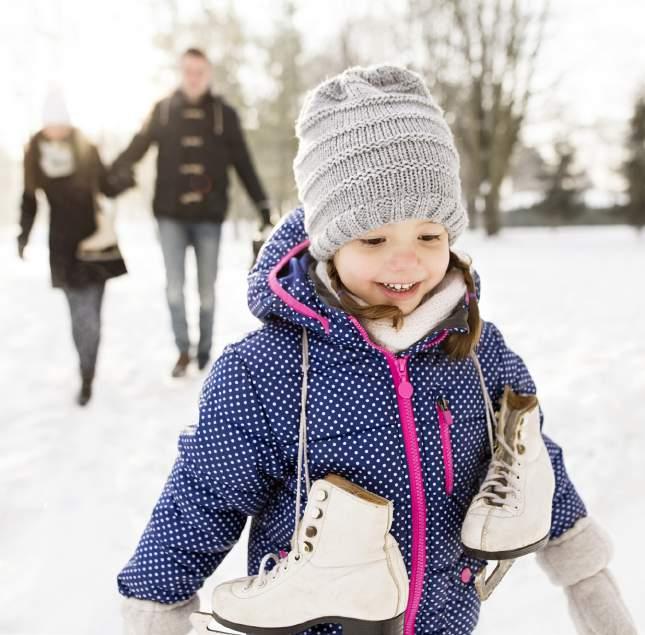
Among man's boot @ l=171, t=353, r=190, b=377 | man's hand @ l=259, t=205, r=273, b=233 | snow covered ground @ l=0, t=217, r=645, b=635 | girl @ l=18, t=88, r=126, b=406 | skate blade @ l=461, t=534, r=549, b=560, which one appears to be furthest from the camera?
man's boot @ l=171, t=353, r=190, b=377

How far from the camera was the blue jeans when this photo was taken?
4223 mm

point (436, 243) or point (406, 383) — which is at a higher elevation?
point (436, 243)

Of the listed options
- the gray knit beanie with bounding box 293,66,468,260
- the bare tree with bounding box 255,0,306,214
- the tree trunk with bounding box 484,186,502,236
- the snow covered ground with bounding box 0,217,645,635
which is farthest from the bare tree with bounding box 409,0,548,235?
the gray knit beanie with bounding box 293,66,468,260

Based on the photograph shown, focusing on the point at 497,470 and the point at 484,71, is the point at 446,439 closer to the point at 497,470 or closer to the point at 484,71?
the point at 497,470

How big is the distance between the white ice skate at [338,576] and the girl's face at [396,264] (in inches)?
14.9

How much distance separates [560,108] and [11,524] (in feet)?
85.7

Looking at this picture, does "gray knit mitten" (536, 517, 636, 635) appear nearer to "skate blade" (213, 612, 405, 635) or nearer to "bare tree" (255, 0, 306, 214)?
"skate blade" (213, 612, 405, 635)

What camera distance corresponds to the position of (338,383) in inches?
47.7

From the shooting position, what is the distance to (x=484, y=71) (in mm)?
18359

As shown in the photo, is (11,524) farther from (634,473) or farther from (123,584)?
(634,473)

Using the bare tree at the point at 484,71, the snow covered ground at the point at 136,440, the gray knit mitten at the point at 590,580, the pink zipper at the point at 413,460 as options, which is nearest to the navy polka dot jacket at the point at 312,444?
the pink zipper at the point at 413,460

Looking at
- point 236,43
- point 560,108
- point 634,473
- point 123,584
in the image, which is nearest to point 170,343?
point 634,473

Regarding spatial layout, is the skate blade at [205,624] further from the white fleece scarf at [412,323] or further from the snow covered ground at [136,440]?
the snow covered ground at [136,440]

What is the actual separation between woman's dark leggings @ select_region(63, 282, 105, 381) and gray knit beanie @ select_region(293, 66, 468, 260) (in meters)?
2.87
